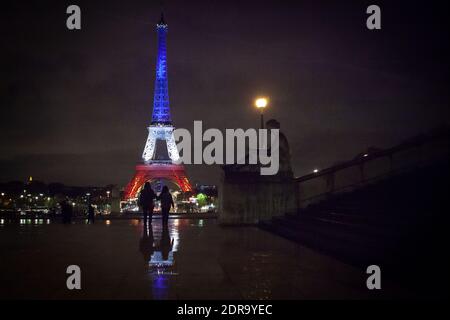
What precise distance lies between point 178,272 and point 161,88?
9085 centimetres

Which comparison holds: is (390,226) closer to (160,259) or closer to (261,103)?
(160,259)

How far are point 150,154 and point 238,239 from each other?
8368 cm

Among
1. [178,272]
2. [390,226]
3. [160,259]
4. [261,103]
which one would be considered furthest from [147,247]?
[261,103]

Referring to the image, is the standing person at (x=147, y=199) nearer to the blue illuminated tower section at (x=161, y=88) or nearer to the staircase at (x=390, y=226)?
the staircase at (x=390, y=226)

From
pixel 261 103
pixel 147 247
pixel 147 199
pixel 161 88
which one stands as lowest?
pixel 147 247

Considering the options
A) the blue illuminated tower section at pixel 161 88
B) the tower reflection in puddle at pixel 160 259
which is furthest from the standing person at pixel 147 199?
the blue illuminated tower section at pixel 161 88

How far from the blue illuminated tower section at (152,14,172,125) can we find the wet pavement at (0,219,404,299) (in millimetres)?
86104

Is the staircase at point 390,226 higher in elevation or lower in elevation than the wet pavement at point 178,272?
higher

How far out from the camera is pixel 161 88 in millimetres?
95250

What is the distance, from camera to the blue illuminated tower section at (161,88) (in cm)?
9519

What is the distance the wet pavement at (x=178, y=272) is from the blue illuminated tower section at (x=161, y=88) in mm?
86104

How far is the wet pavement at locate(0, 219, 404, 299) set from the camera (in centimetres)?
569
